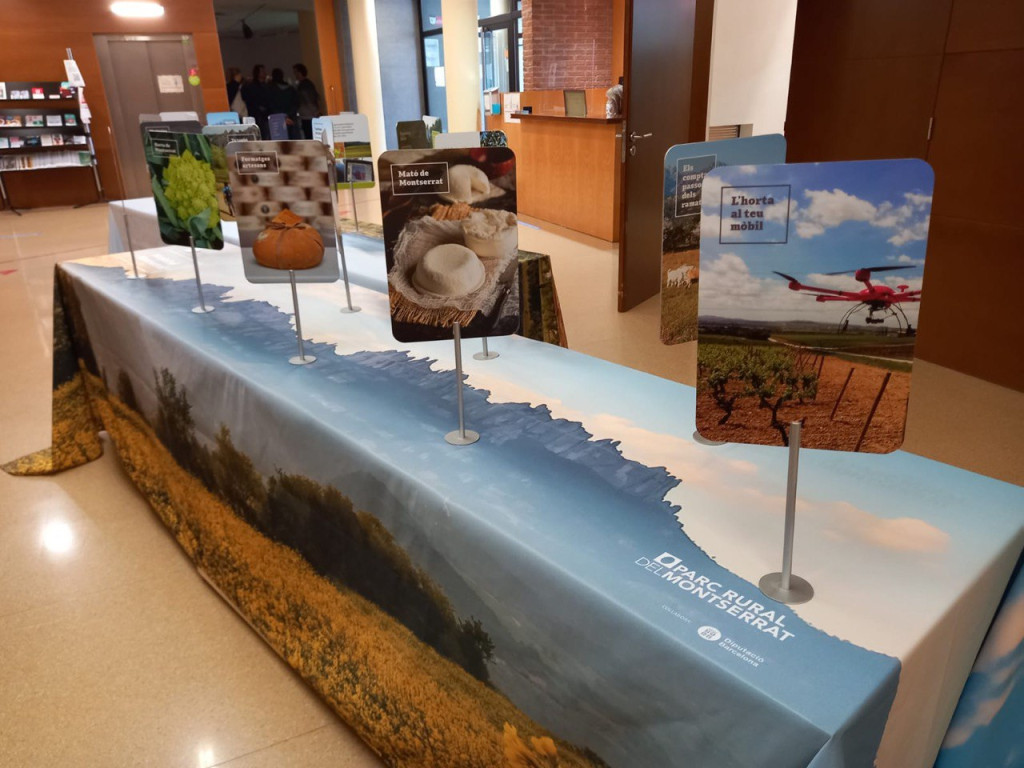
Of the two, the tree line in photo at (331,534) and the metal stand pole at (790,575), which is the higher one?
the metal stand pole at (790,575)

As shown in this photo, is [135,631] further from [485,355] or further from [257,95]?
[257,95]

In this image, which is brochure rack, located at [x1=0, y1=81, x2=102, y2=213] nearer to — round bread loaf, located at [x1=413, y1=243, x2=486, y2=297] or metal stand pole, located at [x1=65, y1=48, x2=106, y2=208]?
metal stand pole, located at [x1=65, y1=48, x2=106, y2=208]

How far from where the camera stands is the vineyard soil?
0.89 m

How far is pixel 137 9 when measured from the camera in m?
10.3

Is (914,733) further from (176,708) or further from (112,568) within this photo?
(112,568)

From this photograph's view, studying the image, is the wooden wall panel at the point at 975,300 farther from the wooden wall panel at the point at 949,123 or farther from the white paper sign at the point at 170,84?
the white paper sign at the point at 170,84

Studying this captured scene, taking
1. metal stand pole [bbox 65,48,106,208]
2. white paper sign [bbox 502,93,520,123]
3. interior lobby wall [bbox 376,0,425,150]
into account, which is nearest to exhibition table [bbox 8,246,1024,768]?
white paper sign [bbox 502,93,520,123]

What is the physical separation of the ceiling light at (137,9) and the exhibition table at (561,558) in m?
10.4

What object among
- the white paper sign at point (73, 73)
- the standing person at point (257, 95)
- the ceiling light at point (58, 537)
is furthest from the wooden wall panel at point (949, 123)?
the standing person at point (257, 95)

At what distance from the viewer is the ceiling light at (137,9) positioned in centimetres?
1022

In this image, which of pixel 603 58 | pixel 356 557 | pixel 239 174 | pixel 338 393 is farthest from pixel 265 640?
pixel 603 58

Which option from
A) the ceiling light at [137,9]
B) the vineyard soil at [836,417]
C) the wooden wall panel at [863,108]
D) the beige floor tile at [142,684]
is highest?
the ceiling light at [137,9]

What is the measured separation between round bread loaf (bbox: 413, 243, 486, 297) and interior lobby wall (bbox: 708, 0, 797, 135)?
13.1 ft

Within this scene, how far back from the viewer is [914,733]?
0.99m
